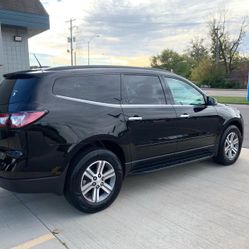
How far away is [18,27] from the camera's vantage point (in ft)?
33.3

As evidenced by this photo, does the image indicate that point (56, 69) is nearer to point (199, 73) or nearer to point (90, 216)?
point (90, 216)

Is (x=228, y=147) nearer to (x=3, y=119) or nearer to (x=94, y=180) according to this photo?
(x=94, y=180)

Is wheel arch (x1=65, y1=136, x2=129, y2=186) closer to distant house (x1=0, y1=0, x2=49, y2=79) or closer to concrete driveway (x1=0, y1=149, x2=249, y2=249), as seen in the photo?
concrete driveway (x1=0, y1=149, x2=249, y2=249)

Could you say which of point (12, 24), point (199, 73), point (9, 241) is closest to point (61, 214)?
point (9, 241)

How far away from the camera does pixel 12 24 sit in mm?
9422

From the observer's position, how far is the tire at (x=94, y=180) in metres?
3.82

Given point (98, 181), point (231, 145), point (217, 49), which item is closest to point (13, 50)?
point (231, 145)

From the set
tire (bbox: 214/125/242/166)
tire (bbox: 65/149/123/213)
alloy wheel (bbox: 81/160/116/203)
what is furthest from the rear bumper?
tire (bbox: 214/125/242/166)

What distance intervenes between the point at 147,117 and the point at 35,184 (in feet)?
5.62

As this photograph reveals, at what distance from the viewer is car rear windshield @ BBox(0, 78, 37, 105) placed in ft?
11.9

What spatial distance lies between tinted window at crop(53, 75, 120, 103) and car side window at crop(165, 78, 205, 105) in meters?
1.06

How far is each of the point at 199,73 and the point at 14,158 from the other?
5186cm

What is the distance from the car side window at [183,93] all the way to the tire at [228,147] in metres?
0.82

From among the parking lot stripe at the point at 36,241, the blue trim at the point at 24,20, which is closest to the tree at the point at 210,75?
the blue trim at the point at 24,20
